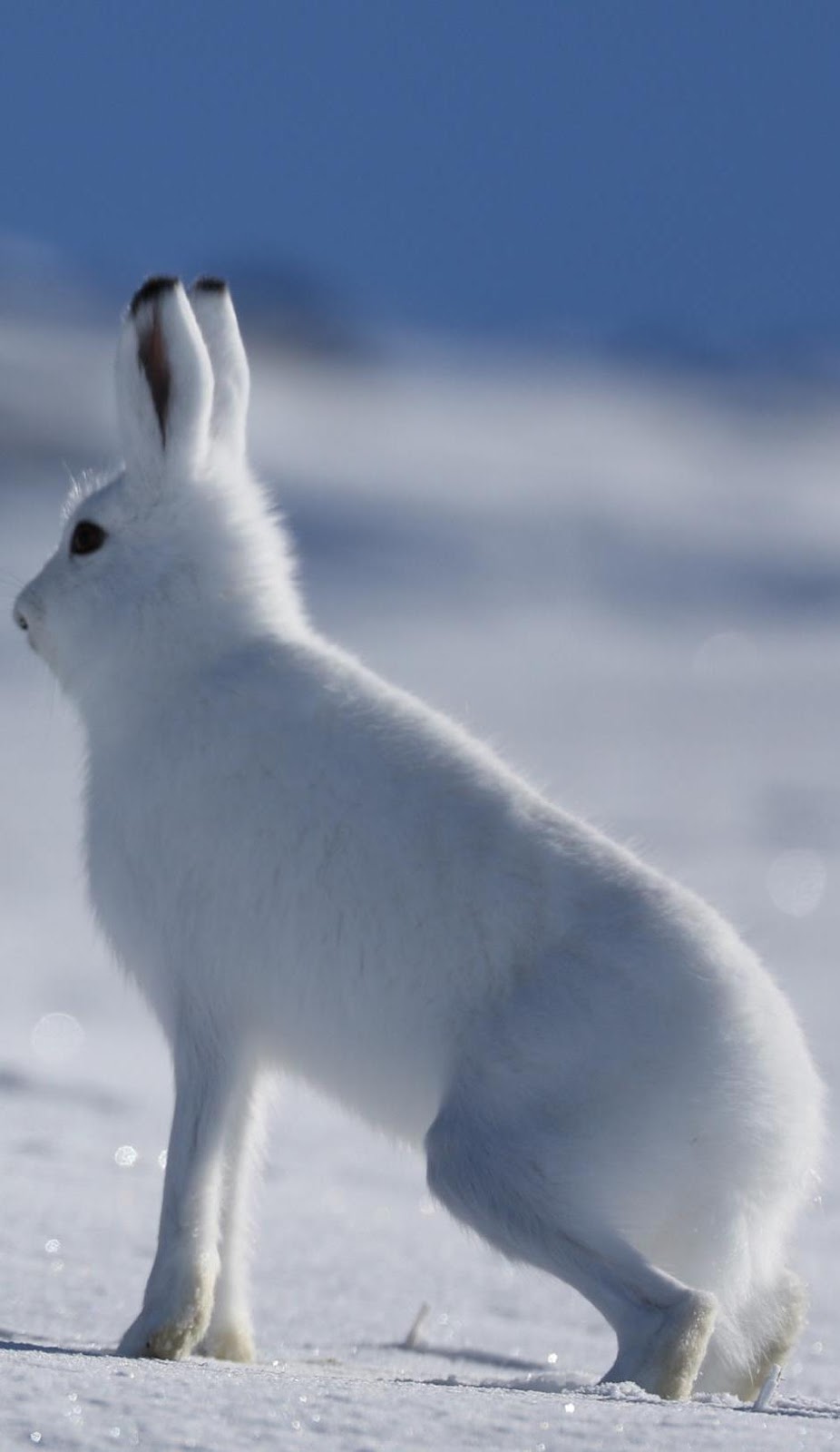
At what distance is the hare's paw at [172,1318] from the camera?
2.82 metres

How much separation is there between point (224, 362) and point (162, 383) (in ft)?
1.43

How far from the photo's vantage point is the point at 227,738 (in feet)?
9.96

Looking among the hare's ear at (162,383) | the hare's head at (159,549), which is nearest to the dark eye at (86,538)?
the hare's head at (159,549)

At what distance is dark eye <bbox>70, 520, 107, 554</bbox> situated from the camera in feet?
11.2

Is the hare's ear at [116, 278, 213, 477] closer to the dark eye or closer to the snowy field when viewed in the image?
the dark eye

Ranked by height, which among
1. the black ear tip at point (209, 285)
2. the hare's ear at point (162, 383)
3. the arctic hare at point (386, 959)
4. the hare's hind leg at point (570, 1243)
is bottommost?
the hare's hind leg at point (570, 1243)

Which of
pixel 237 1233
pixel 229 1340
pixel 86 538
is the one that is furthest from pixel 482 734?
pixel 229 1340

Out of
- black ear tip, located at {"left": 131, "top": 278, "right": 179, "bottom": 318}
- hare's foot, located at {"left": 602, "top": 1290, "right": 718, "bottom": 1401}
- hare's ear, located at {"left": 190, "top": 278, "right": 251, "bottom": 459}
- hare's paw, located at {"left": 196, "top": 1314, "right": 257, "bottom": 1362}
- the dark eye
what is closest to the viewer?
hare's foot, located at {"left": 602, "top": 1290, "right": 718, "bottom": 1401}

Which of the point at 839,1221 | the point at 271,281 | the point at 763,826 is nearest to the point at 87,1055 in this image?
the point at 839,1221

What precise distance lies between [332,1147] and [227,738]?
84.6 inches

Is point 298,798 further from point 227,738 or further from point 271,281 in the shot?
point 271,281

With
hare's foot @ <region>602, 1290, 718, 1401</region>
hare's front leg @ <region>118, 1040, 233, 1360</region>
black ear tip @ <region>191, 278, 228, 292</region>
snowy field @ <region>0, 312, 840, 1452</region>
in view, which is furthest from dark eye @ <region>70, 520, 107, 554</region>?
hare's foot @ <region>602, 1290, 718, 1401</region>

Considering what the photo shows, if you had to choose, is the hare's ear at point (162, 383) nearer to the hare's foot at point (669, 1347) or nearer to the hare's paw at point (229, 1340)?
the hare's paw at point (229, 1340)

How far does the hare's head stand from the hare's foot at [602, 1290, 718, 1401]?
1.29 m
